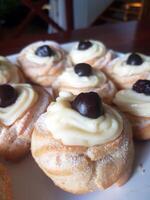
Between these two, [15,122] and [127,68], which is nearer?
[15,122]

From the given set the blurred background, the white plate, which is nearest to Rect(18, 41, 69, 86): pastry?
the white plate

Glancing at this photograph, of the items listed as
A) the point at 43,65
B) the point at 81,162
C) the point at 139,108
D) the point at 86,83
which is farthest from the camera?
the point at 43,65

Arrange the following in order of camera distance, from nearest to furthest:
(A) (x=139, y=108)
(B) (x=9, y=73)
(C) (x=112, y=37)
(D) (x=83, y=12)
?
1. (A) (x=139, y=108)
2. (B) (x=9, y=73)
3. (C) (x=112, y=37)
4. (D) (x=83, y=12)

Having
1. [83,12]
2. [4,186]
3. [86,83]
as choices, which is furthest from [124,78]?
[83,12]

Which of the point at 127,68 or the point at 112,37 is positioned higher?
the point at 127,68

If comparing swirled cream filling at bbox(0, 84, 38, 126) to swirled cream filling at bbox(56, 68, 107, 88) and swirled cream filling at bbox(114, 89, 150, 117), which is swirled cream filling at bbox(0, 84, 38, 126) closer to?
swirled cream filling at bbox(56, 68, 107, 88)

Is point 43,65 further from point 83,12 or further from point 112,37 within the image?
point 83,12

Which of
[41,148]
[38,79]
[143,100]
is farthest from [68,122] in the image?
[38,79]
